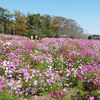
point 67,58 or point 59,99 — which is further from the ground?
point 67,58

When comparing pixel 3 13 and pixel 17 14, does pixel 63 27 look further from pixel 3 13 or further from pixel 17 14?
pixel 3 13

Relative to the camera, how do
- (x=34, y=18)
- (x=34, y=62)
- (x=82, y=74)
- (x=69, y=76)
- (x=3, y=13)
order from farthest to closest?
(x=3, y=13)
(x=34, y=18)
(x=34, y=62)
(x=69, y=76)
(x=82, y=74)

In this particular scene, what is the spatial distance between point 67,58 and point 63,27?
36.8 m

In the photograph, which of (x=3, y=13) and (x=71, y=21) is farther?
(x=3, y=13)

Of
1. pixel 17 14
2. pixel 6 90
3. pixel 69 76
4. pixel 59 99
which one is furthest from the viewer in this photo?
pixel 17 14

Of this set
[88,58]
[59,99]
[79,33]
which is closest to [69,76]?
[59,99]

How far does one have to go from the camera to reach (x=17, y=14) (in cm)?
3203

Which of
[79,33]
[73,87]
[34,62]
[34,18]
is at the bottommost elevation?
[73,87]

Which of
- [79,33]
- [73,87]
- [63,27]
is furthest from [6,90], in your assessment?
[79,33]

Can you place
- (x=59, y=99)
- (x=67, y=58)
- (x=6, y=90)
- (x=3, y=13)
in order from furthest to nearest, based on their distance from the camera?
(x=3, y=13) → (x=67, y=58) → (x=59, y=99) → (x=6, y=90)

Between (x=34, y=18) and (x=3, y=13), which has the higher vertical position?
(x=3, y=13)

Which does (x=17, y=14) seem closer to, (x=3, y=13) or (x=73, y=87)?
(x=3, y=13)

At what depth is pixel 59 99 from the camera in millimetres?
2318

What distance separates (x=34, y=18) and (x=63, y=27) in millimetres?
11471
